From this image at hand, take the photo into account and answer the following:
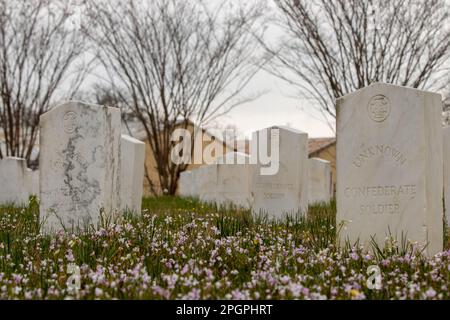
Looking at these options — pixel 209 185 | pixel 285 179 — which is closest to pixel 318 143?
pixel 209 185

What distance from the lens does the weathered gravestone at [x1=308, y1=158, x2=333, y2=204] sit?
16141 millimetres

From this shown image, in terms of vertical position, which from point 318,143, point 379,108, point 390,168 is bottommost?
point 390,168

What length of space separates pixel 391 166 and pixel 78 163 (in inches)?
149

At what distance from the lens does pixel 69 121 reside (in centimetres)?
774

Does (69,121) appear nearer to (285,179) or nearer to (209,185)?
(285,179)

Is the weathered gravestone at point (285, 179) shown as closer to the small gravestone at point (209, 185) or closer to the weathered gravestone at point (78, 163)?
the weathered gravestone at point (78, 163)

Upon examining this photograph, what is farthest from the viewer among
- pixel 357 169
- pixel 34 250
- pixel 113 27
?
pixel 113 27

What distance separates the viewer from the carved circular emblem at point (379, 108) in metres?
6.09

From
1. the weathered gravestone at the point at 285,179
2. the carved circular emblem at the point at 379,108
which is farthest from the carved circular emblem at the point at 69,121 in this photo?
the carved circular emblem at the point at 379,108
